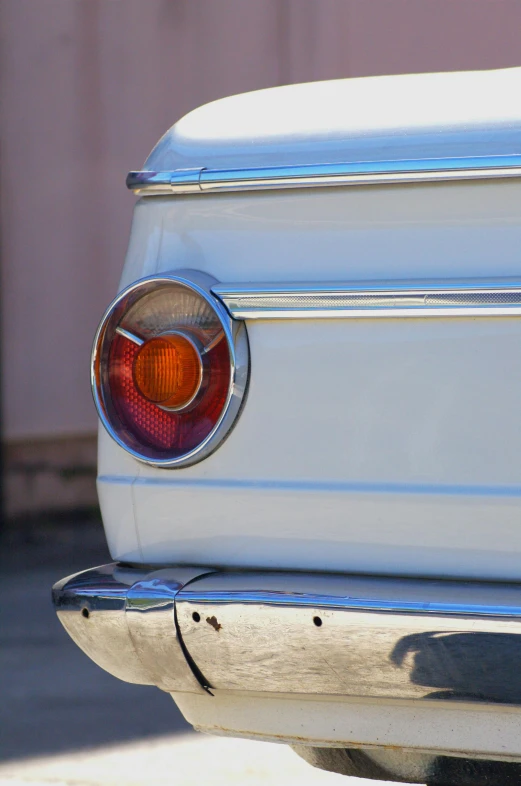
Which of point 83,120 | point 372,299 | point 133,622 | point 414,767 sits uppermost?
point 83,120

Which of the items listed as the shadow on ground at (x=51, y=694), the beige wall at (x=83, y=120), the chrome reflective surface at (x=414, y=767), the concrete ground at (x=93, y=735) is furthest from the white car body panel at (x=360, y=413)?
the beige wall at (x=83, y=120)

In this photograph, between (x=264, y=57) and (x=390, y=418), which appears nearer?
(x=390, y=418)

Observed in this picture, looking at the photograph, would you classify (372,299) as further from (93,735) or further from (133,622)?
(93,735)

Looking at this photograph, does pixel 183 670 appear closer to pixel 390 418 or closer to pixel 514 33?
pixel 390 418

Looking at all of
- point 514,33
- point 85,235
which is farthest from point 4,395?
point 514,33

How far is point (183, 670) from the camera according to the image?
1556mm

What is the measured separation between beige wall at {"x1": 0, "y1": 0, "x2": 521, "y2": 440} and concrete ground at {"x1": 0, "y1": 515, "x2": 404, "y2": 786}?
2.18 metres

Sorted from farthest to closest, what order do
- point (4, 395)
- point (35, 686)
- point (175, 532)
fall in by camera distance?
point (4, 395)
point (35, 686)
point (175, 532)

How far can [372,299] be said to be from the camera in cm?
149

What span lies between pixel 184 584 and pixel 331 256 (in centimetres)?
51

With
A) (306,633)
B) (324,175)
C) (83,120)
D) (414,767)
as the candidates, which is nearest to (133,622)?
(306,633)

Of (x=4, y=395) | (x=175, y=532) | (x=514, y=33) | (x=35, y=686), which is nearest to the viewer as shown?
(x=175, y=532)

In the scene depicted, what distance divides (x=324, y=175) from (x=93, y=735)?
7.27 ft

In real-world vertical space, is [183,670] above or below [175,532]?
below
